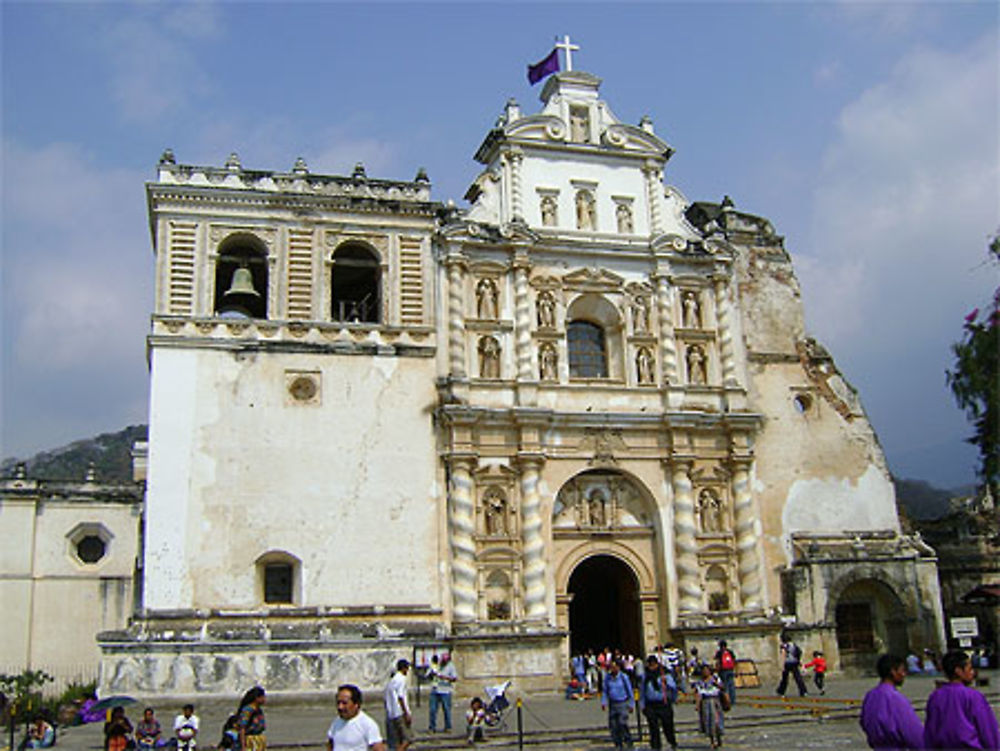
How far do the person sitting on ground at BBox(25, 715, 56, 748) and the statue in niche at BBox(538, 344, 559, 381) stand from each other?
13924 mm

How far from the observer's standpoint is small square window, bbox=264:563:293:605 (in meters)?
22.7

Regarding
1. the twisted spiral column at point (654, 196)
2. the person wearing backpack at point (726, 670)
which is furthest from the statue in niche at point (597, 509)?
the twisted spiral column at point (654, 196)

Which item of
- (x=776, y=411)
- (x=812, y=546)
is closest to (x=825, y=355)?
(x=776, y=411)

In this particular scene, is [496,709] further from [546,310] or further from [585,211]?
[585,211]

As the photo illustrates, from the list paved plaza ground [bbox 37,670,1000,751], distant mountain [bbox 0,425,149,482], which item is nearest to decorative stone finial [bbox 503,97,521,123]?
paved plaza ground [bbox 37,670,1000,751]

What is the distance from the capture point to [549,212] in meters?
27.4

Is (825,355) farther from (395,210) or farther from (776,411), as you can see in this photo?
(395,210)

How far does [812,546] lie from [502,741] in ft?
41.9

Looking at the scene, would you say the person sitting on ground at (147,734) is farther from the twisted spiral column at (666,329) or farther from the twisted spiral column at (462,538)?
the twisted spiral column at (666,329)

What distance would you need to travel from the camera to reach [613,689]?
15188 mm

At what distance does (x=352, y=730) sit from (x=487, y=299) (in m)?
19.0

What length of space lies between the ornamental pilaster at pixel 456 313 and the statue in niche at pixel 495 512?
3.06 metres

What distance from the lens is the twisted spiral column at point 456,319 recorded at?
990 inches

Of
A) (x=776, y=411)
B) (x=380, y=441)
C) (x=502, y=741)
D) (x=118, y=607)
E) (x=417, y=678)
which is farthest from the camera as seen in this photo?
(x=118, y=607)
